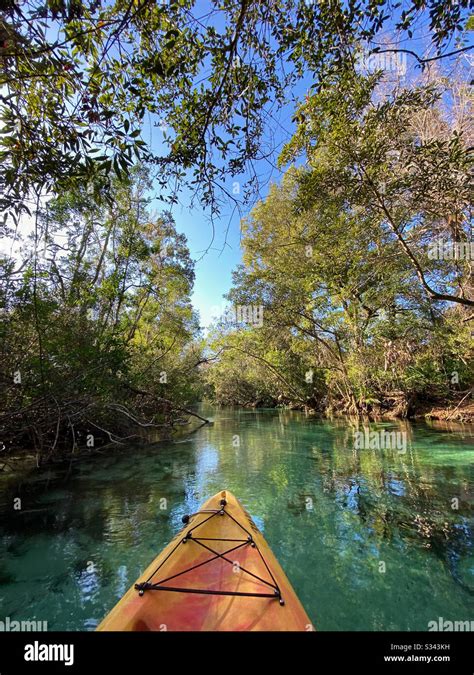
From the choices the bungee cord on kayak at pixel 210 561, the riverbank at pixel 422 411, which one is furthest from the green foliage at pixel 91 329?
the riverbank at pixel 422 411

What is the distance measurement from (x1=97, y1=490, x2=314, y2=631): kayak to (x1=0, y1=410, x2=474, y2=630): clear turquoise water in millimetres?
839

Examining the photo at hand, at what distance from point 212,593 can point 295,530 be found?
9.12ft

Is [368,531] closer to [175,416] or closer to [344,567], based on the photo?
[344,567]

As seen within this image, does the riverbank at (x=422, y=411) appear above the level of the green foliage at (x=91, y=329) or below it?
below

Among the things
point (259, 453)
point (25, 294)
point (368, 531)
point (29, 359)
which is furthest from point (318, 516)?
point (25, 294)

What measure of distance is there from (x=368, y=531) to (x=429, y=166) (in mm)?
6039

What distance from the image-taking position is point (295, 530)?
491cm

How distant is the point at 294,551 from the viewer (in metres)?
4.29

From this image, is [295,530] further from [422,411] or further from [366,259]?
[422,411]

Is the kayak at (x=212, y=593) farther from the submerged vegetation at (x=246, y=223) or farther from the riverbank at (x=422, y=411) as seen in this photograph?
the riverbank at (x=422, y=411)

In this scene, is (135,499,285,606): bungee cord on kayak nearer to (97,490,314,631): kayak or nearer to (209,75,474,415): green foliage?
(97,490,314,631): kayak

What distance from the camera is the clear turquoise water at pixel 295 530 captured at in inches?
129

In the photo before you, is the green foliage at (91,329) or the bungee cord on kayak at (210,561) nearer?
the bungee cord on kayak at (210,561)

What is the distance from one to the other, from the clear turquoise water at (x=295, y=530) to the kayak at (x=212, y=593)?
0.84 meters
